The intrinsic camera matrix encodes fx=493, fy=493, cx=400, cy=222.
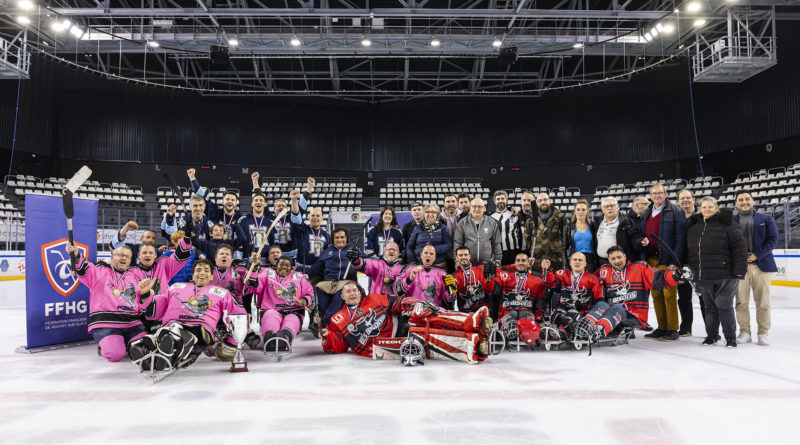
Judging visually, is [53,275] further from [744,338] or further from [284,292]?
[744,338]

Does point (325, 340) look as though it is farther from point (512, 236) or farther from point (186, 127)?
point (186, 127)

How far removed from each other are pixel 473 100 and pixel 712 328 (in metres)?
20.5

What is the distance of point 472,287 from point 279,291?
83.0 inches

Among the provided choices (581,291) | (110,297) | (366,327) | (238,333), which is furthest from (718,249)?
(110,297)

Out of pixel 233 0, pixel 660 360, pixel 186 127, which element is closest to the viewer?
pixel 660 360

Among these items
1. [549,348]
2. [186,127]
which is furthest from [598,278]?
[186,127]

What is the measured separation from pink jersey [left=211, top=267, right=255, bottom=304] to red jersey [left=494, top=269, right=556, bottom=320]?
280cm

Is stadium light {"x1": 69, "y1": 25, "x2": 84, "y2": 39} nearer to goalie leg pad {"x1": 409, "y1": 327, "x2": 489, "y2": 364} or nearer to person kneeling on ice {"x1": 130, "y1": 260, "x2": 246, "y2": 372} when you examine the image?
person kneeling on ice {"x1": 130, "y1": 260, "x2": 246, "y2": 372}

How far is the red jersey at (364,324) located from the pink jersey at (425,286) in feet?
Result: 1.28

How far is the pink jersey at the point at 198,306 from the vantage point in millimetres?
4359

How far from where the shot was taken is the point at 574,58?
21.7m

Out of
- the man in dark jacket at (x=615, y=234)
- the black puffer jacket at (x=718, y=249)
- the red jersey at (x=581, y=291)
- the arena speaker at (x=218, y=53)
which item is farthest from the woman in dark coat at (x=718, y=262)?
the arena speaker at (x=218, y=53)

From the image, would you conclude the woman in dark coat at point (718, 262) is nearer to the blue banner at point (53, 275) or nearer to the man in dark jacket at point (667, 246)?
the man in dark jacket at point (667, 246)

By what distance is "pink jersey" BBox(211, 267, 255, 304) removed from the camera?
5242 mm
